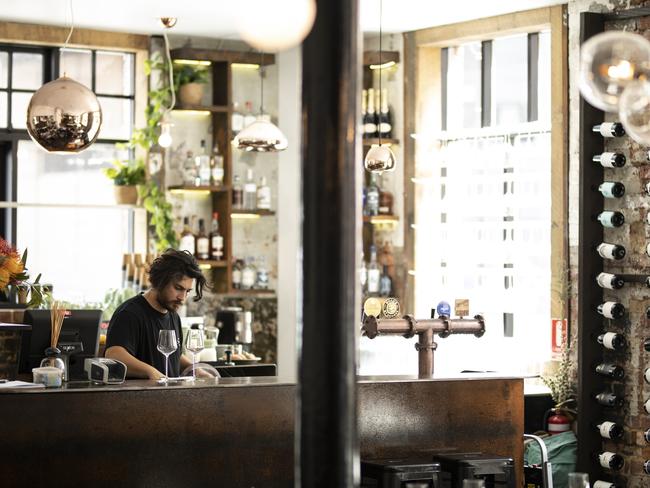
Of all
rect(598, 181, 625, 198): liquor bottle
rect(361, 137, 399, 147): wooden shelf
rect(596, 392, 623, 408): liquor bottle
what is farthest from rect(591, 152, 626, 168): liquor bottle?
rect(361, 137, 399, 147): wooden shelf

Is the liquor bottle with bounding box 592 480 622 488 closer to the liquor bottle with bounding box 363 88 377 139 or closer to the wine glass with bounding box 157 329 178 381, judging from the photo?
the liquor bottle with bounding box 363 88 377 139

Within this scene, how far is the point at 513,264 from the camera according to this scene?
801 centimetres

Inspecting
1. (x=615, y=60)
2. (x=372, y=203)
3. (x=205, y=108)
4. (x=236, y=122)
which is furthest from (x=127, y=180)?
(x=615, y=60)

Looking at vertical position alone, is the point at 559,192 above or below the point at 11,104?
below

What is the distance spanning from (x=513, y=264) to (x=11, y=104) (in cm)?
386

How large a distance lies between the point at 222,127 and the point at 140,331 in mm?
3800

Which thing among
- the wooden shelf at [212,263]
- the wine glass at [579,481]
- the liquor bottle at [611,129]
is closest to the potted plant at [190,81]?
the wooden shelf at [212,263]

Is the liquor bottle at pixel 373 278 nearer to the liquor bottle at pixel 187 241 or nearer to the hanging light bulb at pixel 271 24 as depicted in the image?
the liquor bottle at pixel 187 241

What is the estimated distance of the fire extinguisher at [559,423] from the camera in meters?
7.19

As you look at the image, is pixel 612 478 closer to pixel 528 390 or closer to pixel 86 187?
pixel 528 390

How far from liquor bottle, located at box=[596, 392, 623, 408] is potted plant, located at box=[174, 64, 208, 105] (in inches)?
147

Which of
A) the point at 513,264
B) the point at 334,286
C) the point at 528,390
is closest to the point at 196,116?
the point at 513,264

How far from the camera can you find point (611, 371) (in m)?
6.92

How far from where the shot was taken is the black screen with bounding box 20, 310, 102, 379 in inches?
198
